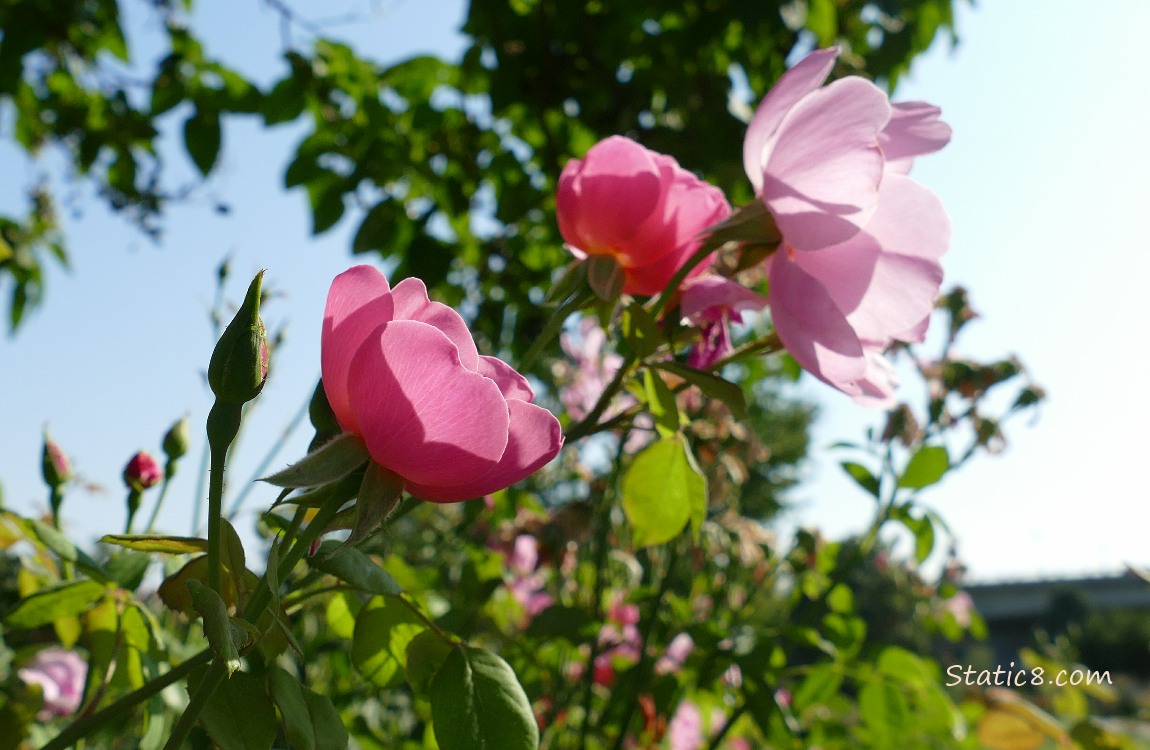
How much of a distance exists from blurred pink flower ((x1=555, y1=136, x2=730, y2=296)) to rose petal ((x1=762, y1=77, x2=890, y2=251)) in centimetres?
5

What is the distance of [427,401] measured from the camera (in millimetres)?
268

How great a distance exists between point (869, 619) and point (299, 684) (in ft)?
50.1

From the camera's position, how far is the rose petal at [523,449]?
0.91 feet

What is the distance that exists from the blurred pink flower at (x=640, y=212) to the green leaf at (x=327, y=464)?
19 centimetres

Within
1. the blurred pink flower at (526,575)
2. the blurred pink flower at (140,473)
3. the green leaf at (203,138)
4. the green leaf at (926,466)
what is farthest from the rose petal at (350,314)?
the green leaf at (203,138)

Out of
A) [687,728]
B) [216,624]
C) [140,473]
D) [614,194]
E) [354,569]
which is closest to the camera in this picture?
[216,624]

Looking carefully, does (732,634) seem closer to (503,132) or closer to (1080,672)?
(1080,672)

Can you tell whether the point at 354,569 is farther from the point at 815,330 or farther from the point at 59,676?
the point at 59,676

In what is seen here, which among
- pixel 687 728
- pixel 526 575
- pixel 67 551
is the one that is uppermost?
pixel 67 551

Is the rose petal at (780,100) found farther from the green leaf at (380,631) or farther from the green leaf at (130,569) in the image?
the green leaf at (130,569)

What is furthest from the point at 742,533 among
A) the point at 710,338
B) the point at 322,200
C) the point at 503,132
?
the point at 503,132

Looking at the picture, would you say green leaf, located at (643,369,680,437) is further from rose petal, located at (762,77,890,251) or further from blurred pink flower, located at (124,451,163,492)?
blurred pink flower, located at (124,451,163,492)

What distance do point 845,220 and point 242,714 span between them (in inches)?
12.0

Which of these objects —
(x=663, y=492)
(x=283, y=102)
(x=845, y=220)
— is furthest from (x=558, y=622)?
(x=283, y=102)
